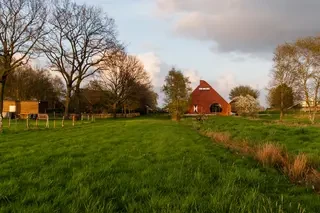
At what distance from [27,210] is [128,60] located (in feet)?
236

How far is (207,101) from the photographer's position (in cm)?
8600

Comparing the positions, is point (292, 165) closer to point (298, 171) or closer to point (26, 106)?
point (298, 171)

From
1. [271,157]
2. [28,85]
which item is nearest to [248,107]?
[28,85]

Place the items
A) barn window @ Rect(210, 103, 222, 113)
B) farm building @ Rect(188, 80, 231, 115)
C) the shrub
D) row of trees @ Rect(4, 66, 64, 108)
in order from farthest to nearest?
barn window @ Rect(210, 103, 222, 113), farm building @ Rect(188, 80, 231, 115), the shrub, row of trees @ Rect(4, 66, 64, 108)

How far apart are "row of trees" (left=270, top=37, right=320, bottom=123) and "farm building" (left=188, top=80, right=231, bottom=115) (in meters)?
31.0

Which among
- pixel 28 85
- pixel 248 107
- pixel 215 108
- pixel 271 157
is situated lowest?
pixel 271 157

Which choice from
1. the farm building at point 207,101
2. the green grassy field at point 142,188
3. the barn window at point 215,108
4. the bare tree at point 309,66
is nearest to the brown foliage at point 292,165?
the green grassy field at point 142,188

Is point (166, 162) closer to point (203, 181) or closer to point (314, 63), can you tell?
point (203, 181)

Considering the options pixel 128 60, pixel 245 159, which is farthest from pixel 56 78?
pixel 245 159

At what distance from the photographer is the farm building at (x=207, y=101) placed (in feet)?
281

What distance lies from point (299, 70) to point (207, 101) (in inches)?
1569

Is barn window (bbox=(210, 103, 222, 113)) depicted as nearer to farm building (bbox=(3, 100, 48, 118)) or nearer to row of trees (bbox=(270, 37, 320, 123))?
row of trees (bbox=(270, 37, 320, 123))

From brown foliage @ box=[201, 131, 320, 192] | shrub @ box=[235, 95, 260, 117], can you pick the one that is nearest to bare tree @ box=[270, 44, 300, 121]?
shrub @ box=[235, 95, 260, 117]

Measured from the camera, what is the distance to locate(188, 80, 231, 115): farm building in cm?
8569
